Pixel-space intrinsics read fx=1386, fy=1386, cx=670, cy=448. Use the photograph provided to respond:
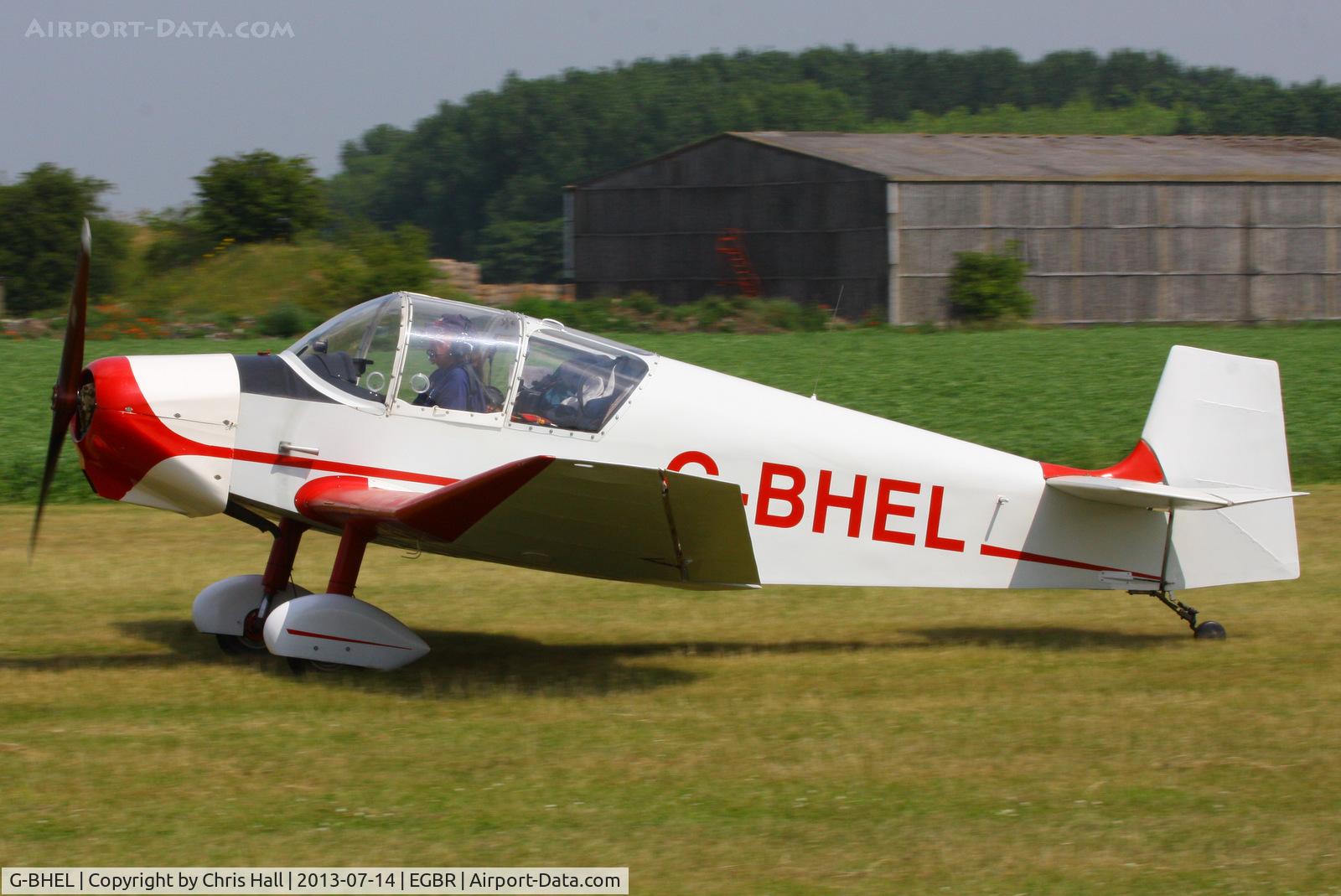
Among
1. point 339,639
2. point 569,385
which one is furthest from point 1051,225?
point 339,639

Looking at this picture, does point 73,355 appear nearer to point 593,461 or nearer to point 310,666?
point 310,666

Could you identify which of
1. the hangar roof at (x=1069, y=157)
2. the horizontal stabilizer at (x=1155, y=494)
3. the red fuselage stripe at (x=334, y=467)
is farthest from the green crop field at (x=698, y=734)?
the hangar roof at (x=1069, y=157)

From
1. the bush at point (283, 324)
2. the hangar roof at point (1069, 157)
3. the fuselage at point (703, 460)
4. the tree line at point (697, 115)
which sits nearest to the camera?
the fuselage at point (703, 460)

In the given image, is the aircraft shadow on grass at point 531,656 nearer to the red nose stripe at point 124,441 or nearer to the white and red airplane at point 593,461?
the white and red airplane at point 593,461

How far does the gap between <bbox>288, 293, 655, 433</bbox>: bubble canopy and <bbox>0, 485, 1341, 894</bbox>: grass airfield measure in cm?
143

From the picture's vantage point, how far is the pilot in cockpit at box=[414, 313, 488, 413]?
7254 millimetres

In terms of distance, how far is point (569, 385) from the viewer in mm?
7344

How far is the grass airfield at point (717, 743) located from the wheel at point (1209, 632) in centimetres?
13

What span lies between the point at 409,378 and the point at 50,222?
40.5 m

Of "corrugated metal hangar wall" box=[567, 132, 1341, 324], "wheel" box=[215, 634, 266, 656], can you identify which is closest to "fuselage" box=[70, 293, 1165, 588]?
"wheel" box=[215, 634, 266, 656]

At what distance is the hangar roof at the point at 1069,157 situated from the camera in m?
37.1

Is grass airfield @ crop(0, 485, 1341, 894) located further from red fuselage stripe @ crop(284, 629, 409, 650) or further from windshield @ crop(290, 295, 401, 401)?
windshield @ crop(290, 295, 401, 401)

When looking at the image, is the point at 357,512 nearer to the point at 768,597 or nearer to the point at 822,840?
the point at 822,840

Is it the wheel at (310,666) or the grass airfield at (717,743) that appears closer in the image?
the grass airfield at (717,743)
